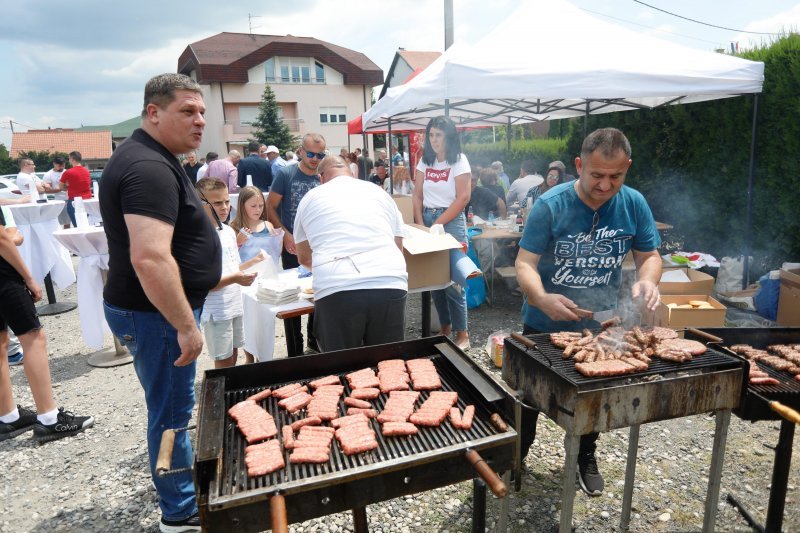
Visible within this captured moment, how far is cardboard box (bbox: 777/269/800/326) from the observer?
5297 millimetres

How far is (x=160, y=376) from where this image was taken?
8.27 feet

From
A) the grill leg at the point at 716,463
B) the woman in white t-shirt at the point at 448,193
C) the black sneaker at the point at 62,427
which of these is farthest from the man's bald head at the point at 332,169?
the black sneaker at the point at 62,427

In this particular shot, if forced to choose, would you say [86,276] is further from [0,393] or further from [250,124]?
[250,124]

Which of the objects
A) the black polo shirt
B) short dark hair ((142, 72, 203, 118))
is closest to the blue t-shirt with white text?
the black polo shirt

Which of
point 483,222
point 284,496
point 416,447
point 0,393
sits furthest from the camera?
point 483,222

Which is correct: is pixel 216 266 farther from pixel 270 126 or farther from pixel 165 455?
pixel 270 126

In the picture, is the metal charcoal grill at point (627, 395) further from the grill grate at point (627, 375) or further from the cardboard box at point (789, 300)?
the cardboard box at point (789, 300)

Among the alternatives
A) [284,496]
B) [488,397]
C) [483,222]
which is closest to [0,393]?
[284,496]

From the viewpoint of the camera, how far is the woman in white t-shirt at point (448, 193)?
5.18 metres

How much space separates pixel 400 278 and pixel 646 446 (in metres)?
2.23

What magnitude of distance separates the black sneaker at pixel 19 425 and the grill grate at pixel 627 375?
404cm

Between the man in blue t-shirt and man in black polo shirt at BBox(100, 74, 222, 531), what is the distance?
172cm

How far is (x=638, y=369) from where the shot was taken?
225cm

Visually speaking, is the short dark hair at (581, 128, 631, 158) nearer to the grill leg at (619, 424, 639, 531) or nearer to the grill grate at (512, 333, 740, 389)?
the grill grate at (512, 333, 740, 389)
